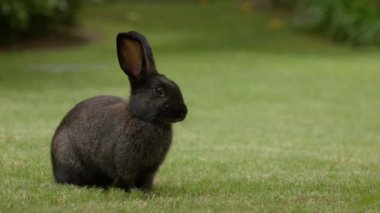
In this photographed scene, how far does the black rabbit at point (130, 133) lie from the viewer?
6.09m

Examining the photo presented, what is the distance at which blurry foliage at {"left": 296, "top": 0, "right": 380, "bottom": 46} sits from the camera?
2630cm

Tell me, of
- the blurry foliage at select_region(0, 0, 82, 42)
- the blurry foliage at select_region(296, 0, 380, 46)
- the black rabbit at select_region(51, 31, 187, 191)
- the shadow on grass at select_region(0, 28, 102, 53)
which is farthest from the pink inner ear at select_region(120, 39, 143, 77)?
the blurry foliage at select_region(296, 0, 380, 46)

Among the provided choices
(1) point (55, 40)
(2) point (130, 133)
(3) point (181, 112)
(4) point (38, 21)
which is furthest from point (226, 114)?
(1) point (55, 40)

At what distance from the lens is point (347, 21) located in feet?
87.1

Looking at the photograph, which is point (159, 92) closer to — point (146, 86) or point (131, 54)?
point (146, 86)

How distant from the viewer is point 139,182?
6422 mm

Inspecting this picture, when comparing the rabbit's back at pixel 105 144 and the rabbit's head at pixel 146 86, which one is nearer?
the rabbit's head at pixel 146 86

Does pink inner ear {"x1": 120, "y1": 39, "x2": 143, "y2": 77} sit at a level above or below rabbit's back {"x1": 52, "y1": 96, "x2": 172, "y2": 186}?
above

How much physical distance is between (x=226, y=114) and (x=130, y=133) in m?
7.93

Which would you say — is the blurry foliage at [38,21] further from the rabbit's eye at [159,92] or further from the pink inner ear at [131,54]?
the rabbit's eye at [159,92]

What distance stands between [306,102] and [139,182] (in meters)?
9.63

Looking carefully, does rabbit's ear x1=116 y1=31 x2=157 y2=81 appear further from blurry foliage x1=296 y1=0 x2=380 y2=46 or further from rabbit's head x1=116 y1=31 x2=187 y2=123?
blurry foliage x1=296 y1=0 x2=380 y2=46

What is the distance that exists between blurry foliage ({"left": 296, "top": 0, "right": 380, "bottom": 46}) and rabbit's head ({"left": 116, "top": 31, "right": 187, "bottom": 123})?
68.0ft

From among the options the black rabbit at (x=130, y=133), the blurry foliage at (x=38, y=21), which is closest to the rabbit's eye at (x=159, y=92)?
the black rabbit at (x=130, y=133)
